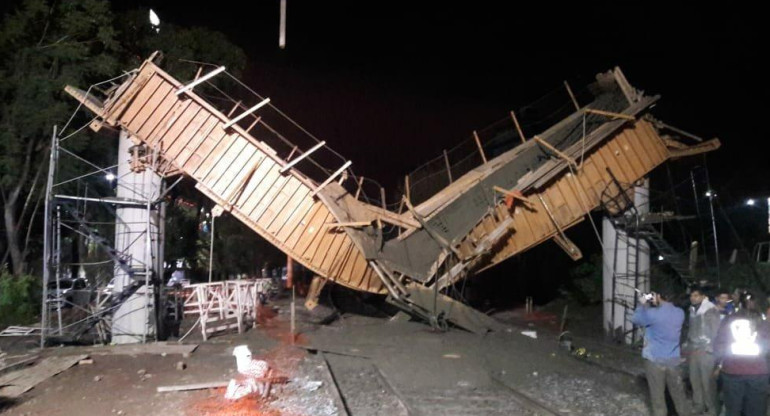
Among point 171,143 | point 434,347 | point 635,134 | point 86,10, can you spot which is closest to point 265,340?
point 434,347

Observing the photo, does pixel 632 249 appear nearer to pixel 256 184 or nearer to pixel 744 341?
pixel 744 341

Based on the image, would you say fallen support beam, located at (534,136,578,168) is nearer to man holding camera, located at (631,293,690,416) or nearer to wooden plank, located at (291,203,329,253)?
wooden plank, located at (291,203,329,253)

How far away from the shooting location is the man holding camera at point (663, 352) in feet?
25.8

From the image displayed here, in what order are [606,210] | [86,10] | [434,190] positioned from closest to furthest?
[606,210], [86,10], [434,190]

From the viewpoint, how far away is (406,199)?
1590 cm

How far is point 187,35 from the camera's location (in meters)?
23.1

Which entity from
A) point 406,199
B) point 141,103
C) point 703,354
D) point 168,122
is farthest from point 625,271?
point 141,103

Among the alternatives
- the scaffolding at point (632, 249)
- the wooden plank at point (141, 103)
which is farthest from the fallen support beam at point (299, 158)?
the scaffolding at point (632, 249)

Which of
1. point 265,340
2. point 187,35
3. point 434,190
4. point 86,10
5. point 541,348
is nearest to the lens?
point 541,348

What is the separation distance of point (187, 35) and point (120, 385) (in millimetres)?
16365

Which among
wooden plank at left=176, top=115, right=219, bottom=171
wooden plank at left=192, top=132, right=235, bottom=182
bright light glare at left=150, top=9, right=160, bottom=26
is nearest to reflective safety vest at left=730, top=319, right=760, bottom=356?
wooden plank at left=192, top=132, right=235, bottom=182

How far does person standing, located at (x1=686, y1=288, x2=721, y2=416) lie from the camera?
8.46 metres

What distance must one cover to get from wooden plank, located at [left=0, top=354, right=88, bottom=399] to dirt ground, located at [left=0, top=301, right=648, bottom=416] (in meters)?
0.18

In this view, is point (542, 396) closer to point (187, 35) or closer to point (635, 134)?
point (635, 134)
